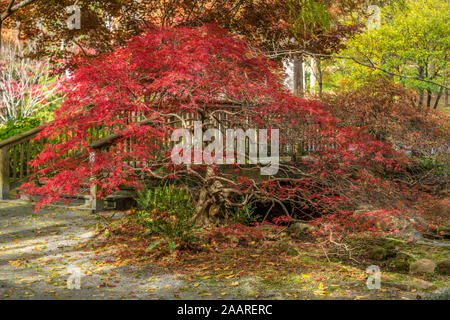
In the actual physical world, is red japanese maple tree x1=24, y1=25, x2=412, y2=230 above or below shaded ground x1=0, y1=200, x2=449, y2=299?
above

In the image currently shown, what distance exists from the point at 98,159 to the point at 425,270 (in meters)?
5.35

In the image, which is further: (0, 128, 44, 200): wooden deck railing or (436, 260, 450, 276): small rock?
(0, 128, 44, 200): wooden deck railing

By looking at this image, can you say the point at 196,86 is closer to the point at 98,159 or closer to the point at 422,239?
the point at 98,159

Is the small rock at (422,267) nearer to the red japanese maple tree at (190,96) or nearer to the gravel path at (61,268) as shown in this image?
the red japanese maple tree at (190,96)

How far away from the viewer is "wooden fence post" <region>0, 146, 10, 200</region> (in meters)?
9.53

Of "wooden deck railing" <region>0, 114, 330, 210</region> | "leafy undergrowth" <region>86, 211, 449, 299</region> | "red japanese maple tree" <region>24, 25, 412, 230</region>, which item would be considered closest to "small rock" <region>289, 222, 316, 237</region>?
"leafy undergrowth" <region>86, 211, 449, 299</region>

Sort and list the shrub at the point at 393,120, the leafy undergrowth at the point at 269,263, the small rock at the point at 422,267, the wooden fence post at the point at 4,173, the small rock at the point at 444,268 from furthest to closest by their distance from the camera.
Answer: the shrub at the point at 393,120
the wooden fence post at the point at 4,173
the small rock at the point at 422,267
the small rock at the point at 444,268
the leafy undergrowth at the point at 269,263

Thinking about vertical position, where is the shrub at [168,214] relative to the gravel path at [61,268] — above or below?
above

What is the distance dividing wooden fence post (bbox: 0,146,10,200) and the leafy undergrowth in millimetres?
3193

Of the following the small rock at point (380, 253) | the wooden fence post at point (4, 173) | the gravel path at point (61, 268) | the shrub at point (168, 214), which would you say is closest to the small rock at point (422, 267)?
the small rock at point (380, 253)

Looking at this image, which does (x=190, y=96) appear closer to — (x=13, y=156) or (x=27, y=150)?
(x=27, y=150)

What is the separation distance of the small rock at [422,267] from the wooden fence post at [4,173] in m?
8.13

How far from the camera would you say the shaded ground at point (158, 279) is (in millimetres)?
4871

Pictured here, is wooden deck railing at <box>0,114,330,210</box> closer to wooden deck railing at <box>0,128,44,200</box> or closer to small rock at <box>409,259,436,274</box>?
wooden deck railing at <box>0,128,44,200</box>
